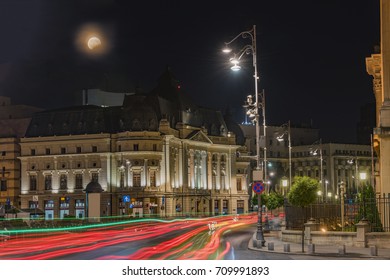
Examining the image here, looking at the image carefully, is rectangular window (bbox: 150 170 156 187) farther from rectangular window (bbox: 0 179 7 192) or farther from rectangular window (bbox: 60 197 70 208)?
rectangular window (bbox: 0 179 7 192)

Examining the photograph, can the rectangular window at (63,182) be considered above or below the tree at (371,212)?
above

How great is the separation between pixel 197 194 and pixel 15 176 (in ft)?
101

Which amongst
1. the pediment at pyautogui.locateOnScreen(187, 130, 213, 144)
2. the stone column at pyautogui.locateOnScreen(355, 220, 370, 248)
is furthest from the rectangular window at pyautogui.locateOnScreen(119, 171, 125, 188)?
the stone column at pyautogui.locateOnScreen(355, 220, 370, 248)

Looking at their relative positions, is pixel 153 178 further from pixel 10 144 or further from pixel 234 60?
pixel 234 60

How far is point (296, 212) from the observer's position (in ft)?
142

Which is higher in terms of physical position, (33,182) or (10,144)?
(10,144)

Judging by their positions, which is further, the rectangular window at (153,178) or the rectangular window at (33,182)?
the rectangular window at (33,182)

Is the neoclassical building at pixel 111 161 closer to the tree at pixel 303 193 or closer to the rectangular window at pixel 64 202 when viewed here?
the rectangular window at pixel 64 202

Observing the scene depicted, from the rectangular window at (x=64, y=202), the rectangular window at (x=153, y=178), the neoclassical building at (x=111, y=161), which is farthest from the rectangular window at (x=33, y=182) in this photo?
the rectangular window at (x=153, y=178)

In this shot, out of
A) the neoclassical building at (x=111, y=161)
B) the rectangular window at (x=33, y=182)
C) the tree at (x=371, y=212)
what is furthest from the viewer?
the rectangular window at (x=33, y=182)

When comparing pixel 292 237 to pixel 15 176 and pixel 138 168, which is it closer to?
pixel 138 168

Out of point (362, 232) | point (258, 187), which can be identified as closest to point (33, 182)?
point (258, 187)

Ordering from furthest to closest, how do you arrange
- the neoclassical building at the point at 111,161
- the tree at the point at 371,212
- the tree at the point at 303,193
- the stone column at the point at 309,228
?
1. the neoclassical building at the point at 111,161
2. the tree at the point at 303,193
3. the stone column at the point at 309,228
4. the tree at the point at 371,212

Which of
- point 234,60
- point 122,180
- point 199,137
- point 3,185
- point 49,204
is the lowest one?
point 49,204
